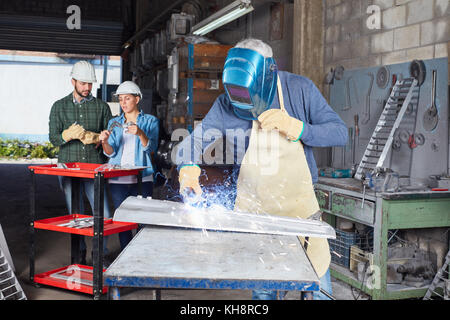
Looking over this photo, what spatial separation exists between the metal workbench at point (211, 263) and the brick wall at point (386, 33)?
2668 mm

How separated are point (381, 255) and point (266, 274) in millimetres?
2301

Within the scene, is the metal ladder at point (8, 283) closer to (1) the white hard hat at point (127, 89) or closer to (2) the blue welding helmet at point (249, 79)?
(1) the white hard hat at point (127, 89)

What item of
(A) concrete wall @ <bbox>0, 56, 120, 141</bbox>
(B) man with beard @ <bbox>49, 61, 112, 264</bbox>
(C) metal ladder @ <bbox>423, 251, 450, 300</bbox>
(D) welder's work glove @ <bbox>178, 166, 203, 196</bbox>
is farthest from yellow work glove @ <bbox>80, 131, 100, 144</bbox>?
(A) concrete wall @ <bbox>0, 56, 120, 141</bbox>

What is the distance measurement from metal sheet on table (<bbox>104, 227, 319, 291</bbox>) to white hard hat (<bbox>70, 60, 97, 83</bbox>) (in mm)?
2508

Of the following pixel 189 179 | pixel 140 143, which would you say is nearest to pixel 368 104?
pixel 140 143

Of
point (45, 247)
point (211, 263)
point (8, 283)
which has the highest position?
point (211, 263)

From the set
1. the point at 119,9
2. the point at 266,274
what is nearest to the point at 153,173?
the point at 266,274

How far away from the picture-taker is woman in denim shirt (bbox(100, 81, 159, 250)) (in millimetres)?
3947

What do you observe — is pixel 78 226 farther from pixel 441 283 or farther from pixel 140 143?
pixel 441 283

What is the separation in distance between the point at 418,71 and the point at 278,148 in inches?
81.7

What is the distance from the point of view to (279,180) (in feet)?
7.45

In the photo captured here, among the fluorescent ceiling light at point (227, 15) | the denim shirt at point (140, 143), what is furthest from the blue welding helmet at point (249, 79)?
the fluorescent ceiling light at point (227, 15)

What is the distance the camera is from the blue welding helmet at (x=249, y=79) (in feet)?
5.82

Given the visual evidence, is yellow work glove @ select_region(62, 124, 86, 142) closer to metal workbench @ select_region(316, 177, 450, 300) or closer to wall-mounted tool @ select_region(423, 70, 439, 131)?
metal workbench @ select_region(316, 177, 450, 300)
